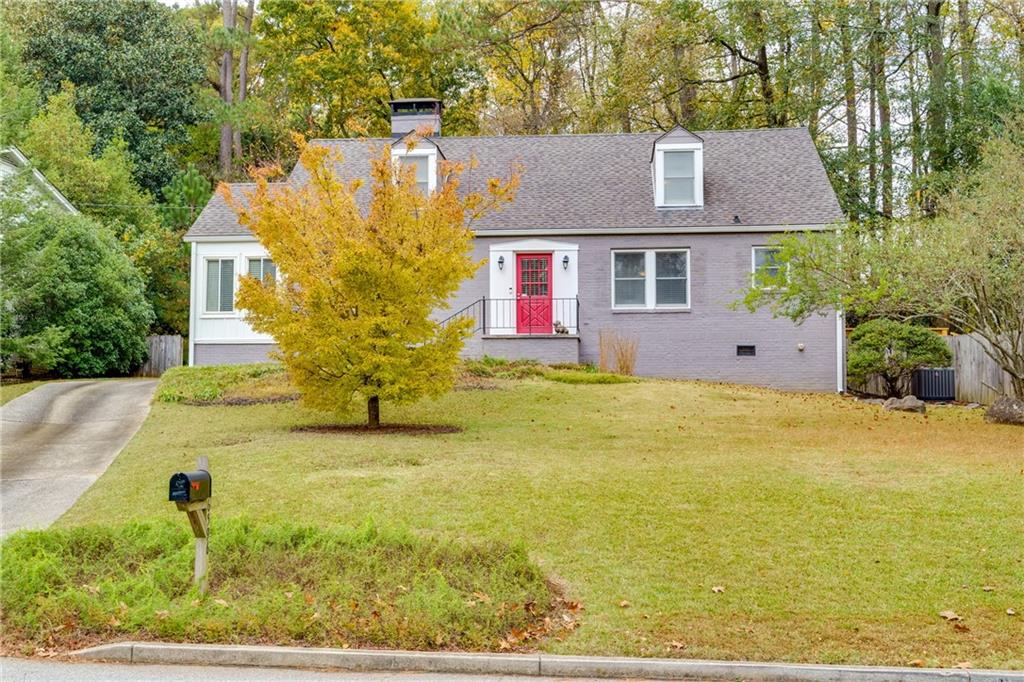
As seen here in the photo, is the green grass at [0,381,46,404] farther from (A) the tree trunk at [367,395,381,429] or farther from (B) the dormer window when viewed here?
(B) the dormer window

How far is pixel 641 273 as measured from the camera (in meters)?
25.2

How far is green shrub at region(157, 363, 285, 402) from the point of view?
19.9m

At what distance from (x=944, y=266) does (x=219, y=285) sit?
18043 millimetres

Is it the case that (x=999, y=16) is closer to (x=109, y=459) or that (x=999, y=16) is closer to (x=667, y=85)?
(x=667, y=85)

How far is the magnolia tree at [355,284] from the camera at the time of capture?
49.4 feet

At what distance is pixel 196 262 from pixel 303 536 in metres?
19.2

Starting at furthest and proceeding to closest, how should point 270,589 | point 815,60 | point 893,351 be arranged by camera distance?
point 815,60
point 893,351
point 270,589

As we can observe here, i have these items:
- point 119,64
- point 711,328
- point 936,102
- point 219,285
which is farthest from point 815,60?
point 119,64

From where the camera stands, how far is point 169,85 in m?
38.8

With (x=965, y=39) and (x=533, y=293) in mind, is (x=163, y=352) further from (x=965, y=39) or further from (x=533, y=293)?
(x=965, y=39)

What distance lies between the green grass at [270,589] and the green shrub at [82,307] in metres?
14.4

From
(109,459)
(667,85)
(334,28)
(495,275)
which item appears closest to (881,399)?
(495,275)

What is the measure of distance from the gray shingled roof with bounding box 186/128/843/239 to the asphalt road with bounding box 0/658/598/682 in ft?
62.6

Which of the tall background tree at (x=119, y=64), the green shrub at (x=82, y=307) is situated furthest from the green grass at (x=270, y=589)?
the tall background tree at (x=119, y=64)
